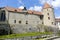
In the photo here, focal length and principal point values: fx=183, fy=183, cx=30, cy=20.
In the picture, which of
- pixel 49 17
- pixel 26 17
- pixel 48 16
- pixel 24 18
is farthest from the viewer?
pixel 49 17

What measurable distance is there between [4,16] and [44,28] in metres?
20.5

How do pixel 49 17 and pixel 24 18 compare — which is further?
pixel 49 17

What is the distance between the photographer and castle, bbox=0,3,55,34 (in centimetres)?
6812

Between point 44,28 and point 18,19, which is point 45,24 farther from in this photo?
point 18,19

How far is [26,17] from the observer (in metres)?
75.0

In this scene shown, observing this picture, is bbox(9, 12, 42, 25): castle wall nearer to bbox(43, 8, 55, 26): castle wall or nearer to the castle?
the castle

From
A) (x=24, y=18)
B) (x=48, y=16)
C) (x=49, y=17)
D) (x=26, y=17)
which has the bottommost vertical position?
(x=24, y=18)

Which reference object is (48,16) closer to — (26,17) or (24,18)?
(26,17)

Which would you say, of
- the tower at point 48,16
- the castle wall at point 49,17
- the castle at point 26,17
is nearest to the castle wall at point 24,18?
the castle at point 26,17

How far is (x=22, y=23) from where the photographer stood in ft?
240

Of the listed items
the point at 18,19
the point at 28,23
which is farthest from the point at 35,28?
the point at 18,19

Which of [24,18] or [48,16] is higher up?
[48,16]

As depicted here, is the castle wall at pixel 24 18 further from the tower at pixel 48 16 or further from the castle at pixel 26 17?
the tower at pixel 48 16

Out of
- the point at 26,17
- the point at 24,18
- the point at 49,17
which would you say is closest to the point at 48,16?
the point at 49,17
